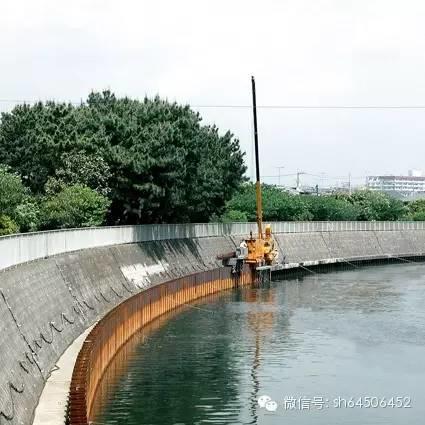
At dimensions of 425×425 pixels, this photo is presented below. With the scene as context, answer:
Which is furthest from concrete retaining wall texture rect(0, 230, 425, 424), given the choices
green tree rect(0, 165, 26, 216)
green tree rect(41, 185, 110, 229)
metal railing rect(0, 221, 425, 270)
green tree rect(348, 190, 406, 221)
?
green tree rect(348, 190, 406, 221)

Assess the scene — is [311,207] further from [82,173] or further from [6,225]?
[6,225]

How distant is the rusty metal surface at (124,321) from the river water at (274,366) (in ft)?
3.01

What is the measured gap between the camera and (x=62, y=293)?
4897 cm

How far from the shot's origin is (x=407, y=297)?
273ft

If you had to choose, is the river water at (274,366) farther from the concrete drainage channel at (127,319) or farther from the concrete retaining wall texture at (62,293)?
the concrete retaining wall texture at (62,293)

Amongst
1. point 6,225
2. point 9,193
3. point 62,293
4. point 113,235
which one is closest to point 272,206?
point 113,235

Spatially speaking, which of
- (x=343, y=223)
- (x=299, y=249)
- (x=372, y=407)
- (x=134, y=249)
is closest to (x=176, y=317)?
(x=134, y=249)

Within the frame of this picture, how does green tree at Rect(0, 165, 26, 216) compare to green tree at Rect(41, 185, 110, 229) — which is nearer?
green tree at Rect(0, 165, 26, 216)

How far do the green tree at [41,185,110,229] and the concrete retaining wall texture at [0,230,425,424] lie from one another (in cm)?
432

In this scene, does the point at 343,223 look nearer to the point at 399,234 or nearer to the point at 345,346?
the point at 399,234

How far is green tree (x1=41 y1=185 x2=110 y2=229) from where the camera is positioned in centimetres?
7062

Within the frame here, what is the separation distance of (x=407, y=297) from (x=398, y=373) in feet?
121

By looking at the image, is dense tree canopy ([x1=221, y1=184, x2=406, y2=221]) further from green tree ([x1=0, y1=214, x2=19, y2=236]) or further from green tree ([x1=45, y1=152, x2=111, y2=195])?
green tree ([x1=0, y1=214, x2=19, y2=236])

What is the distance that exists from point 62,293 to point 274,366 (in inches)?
504
